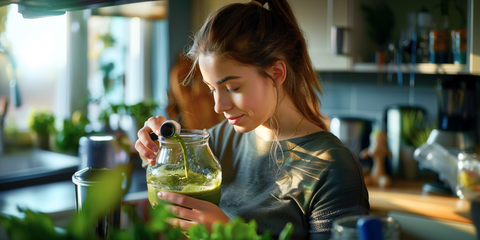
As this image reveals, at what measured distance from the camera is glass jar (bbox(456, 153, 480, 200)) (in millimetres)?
1867

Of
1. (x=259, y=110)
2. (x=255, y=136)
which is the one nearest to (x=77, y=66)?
(x=255, y=136)

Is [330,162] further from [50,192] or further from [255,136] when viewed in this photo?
[50,192]

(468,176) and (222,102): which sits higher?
(222,102)

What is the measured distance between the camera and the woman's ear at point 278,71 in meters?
1.06

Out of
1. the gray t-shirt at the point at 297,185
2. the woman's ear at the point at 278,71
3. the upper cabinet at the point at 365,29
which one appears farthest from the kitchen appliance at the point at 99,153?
the upper cabinet at the point at 365,29

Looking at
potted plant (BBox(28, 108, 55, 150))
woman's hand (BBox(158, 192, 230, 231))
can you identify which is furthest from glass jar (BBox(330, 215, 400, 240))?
potted plant (BBox(28, 108, 55, 150))

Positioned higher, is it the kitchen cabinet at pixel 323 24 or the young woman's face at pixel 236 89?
the kitchen cabinet at pixel 323 24

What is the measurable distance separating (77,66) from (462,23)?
7.34 feet

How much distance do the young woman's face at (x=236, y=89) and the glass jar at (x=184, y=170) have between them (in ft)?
0.47

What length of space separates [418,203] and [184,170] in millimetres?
1411

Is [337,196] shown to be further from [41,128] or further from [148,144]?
[41,128]

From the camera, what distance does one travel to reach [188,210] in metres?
0.77

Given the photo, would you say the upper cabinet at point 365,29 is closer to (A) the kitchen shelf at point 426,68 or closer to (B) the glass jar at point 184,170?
(A) the kitchen shelf at point 426,68

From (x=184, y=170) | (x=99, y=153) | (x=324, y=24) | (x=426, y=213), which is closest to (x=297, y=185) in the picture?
(x=184, y=170)
